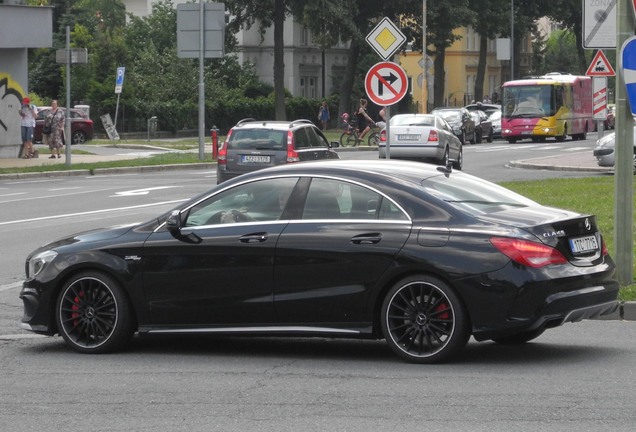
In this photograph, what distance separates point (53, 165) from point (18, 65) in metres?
5.01

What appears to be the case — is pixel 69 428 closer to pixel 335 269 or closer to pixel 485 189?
pixel 335 269

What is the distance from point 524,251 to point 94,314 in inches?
124

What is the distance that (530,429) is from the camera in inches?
282

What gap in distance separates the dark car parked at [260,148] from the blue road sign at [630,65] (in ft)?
47.2

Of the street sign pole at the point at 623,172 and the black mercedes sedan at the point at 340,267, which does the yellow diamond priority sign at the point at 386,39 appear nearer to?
the street sign pole at the point at 623,172

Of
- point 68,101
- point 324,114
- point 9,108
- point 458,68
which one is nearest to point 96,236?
point 68,101

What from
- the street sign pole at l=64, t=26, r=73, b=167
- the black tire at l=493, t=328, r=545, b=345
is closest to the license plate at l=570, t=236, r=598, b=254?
the black tire at l=493, t=328, r=545, b=345

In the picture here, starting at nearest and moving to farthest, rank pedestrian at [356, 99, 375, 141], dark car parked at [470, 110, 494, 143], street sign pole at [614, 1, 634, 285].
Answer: street sign pole at [614, 1, 634, 285], pedestrian at [356, 99, 375, 141], dark car parked at [470, 110, 494, 143]

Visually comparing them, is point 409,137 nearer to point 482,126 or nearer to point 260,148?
point 260,148

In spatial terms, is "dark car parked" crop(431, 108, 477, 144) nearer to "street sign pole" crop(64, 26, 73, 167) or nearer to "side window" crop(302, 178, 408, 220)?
"street sign pole" crop(64, 26, 73, 167)

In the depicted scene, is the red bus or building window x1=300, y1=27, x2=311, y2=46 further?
building window x1=300, y1=27, x2=311, y2=46

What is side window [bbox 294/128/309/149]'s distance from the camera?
26.1m

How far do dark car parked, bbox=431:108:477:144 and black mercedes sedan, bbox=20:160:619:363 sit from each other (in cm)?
4802

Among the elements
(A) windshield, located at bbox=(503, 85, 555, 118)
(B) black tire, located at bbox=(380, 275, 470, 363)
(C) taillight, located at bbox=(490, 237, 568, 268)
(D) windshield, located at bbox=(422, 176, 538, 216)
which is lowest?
(B) black tire, located at bbox=(380, 275, 470, 363)
